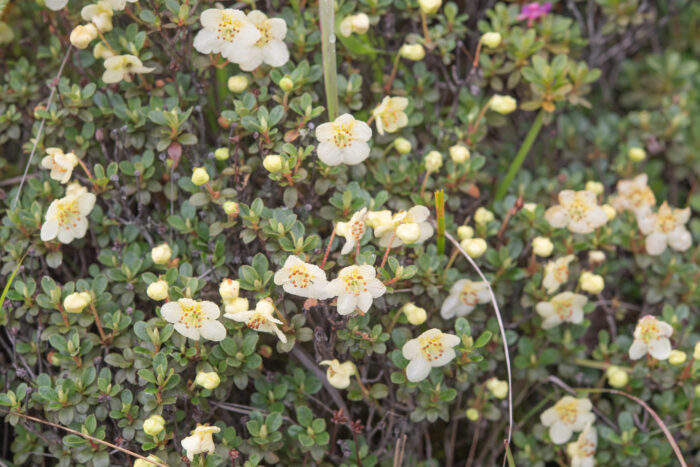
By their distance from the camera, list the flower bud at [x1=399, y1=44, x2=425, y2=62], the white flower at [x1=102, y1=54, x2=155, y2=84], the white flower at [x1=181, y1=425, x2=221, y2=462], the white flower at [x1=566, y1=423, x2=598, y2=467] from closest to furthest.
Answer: the white flower at [x1=181, y1=425, x2=221, y2=462] < the white flower at [x1=102, y1=54, x2=155, y2=84] < the white flower at [x1=566, y1=423, x2=598, y2=467] < the flower bud at [x1=399, y1=44, x2=425, y2=62]

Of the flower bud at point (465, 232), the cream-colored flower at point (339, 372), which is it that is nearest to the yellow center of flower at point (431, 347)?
the cream-colored flower at point (339, 372)

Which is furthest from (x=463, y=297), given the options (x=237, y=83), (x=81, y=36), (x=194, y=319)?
(x=81, y=36)

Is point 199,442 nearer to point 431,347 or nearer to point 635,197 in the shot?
point 431,347

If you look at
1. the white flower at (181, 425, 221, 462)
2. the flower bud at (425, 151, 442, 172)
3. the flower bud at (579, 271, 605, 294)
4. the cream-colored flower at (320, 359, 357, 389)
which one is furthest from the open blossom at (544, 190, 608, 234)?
the white flower at (181, 425, 221, 462)

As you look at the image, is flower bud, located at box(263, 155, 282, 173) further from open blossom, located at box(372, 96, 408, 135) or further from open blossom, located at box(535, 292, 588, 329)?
open blossom, located at box(535, 292, 588, 329)

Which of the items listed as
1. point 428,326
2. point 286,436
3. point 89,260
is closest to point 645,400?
point 428,326

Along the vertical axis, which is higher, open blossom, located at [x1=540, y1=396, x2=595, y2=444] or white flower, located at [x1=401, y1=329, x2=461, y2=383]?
white flower, located at [x1=401, y1=329, x2=461, y2=383]

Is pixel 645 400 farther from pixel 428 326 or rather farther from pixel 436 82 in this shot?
pixel 436 82
